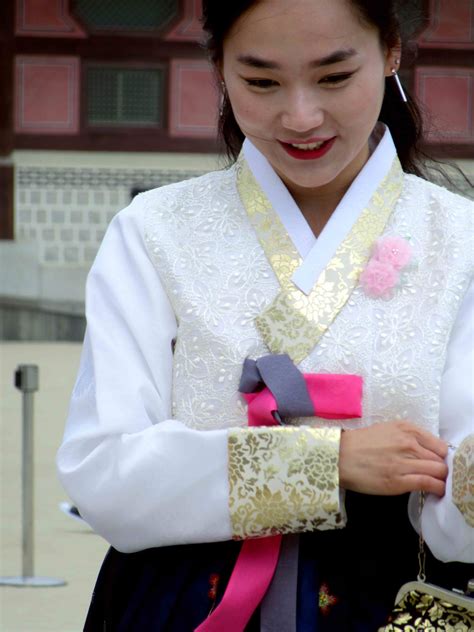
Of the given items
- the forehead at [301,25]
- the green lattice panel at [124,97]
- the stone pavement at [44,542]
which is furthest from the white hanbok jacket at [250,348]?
the green lattice panel at [124,97]

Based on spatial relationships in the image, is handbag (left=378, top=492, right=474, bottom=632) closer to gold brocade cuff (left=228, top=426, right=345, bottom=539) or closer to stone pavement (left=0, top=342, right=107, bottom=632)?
gold brocade cuff (left=228, top=426, right=345, bottom=539)

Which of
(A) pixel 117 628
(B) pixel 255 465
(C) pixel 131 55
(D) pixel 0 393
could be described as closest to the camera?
(B) pixel 255 465

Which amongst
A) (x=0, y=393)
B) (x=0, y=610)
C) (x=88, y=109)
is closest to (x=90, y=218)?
(x=88, y=109)

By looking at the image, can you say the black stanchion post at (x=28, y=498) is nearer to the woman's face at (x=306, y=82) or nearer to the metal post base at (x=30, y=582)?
the metal post base at (x=30, y=582)

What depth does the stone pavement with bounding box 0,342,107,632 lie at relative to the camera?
4.43 meters

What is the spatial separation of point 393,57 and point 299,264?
0.30 m

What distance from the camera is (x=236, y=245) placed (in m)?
2.02

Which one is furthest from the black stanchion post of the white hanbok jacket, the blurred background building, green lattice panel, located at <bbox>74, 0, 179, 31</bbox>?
green lattice panel, located at <bbox>74, 0, 179, 31</bbox>

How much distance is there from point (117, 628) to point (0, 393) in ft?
25.3

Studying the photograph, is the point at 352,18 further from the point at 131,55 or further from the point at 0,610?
the point at 131,55

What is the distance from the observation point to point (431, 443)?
1.81 metres

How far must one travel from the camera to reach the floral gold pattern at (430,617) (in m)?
1.78

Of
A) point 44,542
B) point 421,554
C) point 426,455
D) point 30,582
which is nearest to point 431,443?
point 426,455

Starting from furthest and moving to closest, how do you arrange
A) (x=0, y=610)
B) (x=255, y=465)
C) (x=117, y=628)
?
1. (x=0, y=610)
2. (x=117, y=628)
3. (x=255, y=465)
